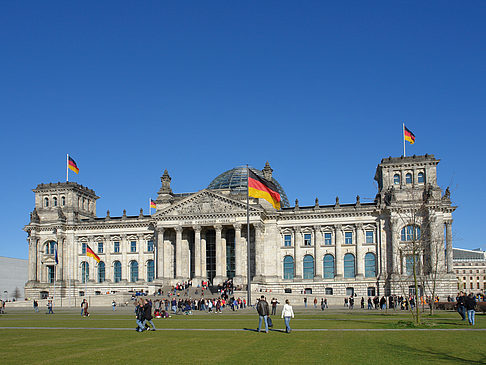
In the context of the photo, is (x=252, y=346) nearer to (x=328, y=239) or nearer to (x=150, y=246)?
(x=328, y=239)

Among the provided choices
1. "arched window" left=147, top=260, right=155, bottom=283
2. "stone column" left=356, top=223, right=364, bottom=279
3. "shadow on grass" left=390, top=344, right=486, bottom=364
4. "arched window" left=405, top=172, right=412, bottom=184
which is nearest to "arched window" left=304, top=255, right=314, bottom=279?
"stone column" left=356, top=223, right=364, bottom=279

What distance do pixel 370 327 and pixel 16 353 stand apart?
19.9 m

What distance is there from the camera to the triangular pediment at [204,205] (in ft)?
288

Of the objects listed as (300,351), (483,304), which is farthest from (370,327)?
(483,304)

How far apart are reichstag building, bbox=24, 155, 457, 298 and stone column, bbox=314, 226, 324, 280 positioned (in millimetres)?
155

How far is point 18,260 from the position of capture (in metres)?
151

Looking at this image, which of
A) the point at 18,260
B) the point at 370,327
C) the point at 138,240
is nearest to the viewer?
the point at 370,327

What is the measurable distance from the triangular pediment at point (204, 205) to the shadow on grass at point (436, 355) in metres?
64.4

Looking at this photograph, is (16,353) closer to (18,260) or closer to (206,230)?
(206,230)

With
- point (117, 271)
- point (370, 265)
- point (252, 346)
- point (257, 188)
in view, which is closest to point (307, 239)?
point (370, 265)

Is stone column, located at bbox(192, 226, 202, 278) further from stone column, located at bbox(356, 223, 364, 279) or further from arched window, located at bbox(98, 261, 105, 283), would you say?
stone column, located at bbox(356, 223, 364, 279)

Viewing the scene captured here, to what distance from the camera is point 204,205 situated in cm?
8912

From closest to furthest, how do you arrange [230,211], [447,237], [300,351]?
1. [300,351]
2. [447,237]
3. [230,211]

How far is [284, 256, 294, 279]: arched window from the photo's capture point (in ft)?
297
